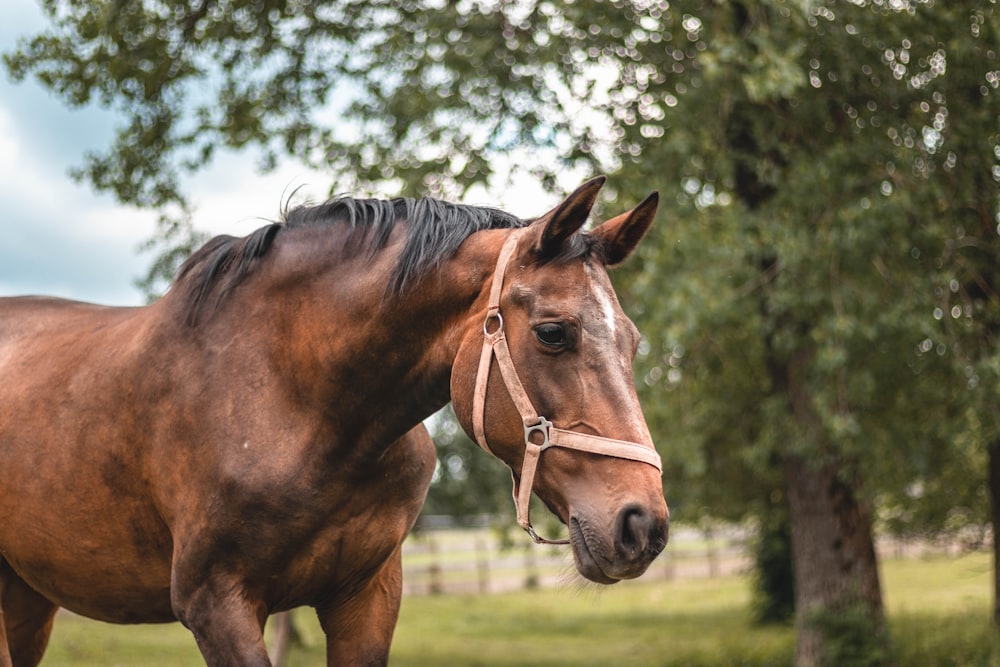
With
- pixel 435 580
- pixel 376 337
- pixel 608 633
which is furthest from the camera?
pixel 435 580

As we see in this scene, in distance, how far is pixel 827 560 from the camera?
36.9 ft

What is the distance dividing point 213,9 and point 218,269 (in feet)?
29.3

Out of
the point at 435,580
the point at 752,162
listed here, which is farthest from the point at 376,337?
the point at 435,580

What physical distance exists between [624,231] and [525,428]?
0.76 meters

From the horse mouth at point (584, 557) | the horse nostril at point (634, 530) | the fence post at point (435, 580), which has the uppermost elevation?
the horse nostril at point (634, 530)

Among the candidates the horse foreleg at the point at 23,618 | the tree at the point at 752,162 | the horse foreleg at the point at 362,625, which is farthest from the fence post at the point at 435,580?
the horse foreleg at the point at 362,625

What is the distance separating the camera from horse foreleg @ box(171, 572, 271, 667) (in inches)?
121

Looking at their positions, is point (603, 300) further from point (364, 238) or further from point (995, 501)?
point (995, 501)

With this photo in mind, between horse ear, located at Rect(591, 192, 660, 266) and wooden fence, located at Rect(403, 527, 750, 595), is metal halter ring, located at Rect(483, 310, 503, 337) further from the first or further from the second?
wooden fence, located at Rect(403, 527, 750, 595)

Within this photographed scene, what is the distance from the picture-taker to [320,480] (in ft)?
10.3

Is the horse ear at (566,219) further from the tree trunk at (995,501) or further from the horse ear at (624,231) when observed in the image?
the tree trunk at (995,501)

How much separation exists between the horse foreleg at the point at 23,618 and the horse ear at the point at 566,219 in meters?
2.79

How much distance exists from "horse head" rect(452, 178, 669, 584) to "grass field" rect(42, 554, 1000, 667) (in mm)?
7565

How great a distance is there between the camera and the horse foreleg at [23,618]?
13.6ft
